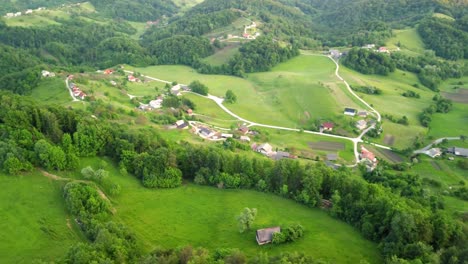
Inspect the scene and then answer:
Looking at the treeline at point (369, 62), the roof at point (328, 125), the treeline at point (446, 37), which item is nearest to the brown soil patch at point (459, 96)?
the treeline at point (369, 62)

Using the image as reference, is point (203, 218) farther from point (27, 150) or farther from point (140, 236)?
point (27, 150)

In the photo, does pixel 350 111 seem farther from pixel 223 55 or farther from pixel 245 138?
pixel 223 55

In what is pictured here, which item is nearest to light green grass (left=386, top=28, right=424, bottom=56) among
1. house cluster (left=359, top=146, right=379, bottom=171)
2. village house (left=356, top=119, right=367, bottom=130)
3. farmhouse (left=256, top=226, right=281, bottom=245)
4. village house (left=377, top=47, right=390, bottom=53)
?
village house (left=377, top=47, right=390, bottom=53)

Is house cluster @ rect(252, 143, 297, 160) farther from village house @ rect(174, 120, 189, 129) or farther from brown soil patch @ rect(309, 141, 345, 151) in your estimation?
village house @ rect(174, 120, 189, 129)

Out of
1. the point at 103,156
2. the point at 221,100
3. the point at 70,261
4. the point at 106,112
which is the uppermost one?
the point at 70,261

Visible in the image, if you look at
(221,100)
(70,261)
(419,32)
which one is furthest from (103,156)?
(419,32)

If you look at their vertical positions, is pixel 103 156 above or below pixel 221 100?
above
